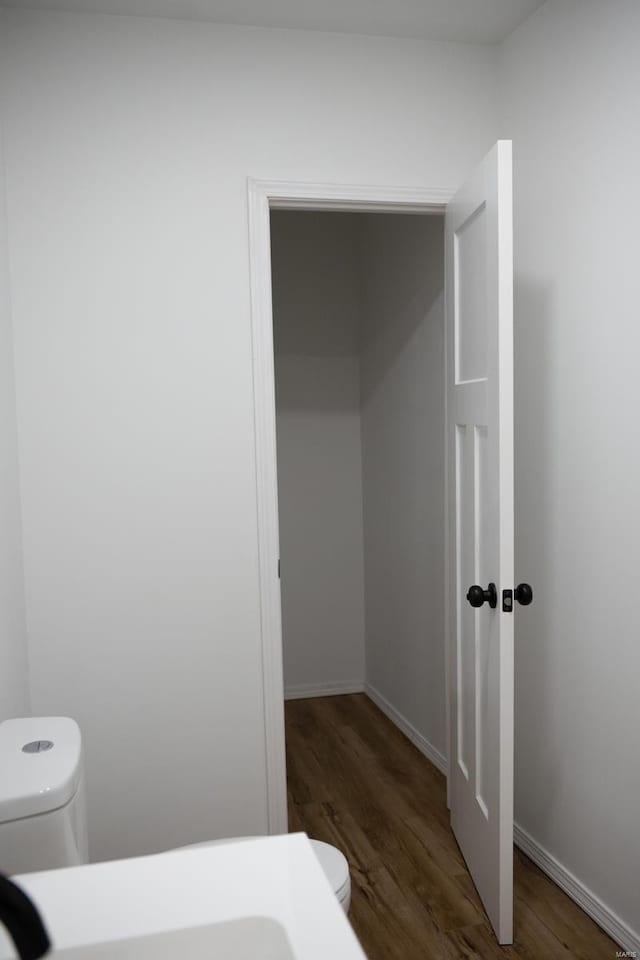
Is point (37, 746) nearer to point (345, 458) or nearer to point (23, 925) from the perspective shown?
point (23, 925)

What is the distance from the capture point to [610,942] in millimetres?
2104

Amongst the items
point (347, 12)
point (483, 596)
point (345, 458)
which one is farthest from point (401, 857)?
point (347, 12)

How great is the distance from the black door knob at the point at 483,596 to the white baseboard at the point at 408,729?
1.29 metres

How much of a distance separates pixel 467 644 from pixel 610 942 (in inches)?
33.4

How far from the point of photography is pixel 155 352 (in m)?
2.40

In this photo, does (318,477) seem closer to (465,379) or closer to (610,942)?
(465,379)

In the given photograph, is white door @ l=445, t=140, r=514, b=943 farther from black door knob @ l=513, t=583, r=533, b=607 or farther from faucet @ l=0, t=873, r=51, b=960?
faucet @ l=0, t=873, r=51, b=960

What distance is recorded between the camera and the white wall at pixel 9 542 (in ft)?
6.82

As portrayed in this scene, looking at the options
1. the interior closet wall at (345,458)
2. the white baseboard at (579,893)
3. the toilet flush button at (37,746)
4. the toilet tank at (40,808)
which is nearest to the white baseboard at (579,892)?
the white baseboard at (579,893)

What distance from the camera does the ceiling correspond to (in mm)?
2256

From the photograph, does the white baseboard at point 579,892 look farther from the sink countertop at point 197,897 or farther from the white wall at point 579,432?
the sink countertop at point 197,897

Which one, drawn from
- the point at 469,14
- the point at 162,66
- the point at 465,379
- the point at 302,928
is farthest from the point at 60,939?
the point at 469,14

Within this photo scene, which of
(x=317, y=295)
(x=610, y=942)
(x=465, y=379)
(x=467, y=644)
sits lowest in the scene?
(x=610, y=942)

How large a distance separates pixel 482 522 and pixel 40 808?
1356 millimetres
